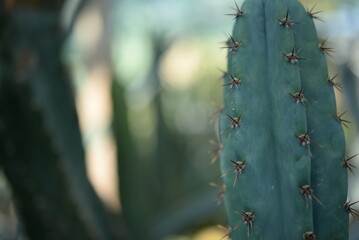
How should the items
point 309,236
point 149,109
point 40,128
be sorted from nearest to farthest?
point 309,236, point 40,128, point 149,109

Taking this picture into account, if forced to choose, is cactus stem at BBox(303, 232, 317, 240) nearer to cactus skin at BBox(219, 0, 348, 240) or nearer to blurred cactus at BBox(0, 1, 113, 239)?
cactus skin at BBox(219, 0, 348, 240)

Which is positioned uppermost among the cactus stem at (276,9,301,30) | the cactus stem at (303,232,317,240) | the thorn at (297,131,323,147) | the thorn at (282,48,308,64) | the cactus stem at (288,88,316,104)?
the cactus stem at (276,9,301,30)

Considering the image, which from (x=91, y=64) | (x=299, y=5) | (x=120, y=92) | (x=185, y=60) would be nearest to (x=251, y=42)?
(x=299, y=5)

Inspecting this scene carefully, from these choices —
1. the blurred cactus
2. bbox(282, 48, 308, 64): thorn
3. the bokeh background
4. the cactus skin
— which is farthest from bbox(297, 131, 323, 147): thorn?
the blurred cactus

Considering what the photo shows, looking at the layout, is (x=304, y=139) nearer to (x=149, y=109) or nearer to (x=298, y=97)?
(x=298, y=97)

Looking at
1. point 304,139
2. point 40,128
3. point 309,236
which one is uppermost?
point 304,139

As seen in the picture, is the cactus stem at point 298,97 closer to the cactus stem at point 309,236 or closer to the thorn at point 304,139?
the thorn at point 304,139

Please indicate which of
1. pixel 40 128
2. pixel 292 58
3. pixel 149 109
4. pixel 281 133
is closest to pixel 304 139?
pixel 281 133
